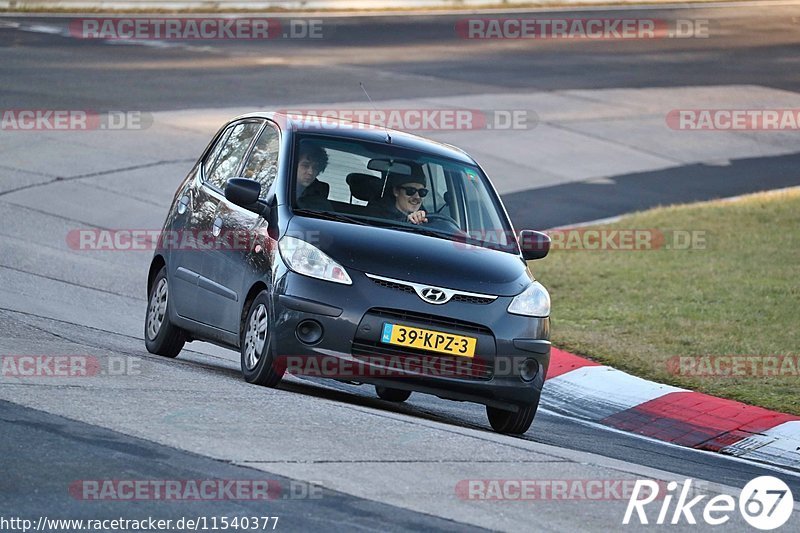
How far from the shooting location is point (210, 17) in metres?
33.9

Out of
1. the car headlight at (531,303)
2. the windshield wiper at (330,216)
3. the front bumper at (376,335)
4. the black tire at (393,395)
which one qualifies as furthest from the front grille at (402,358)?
the black tire at (393,395)

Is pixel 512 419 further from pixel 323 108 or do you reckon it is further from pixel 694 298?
pixel 323 108

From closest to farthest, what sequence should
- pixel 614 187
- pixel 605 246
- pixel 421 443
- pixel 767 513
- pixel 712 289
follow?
pixel 767 513 < pixel 421 443 < pixel 712 289 < pixel 605 246 < pixel 614 187

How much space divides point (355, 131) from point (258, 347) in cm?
171

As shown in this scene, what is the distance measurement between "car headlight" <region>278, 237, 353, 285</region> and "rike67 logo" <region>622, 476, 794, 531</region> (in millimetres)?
2158

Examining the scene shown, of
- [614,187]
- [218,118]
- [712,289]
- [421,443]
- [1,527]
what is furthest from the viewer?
[218,118]

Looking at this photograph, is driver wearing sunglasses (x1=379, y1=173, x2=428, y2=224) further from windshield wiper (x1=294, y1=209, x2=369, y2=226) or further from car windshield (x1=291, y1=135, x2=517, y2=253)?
windshield wiper (x1=294, y1=209, x2=369, y2=226)

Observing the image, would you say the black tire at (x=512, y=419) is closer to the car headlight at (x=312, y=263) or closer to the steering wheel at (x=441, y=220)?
the steering wheel at (x=441, y=220)

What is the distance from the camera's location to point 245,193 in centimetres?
912

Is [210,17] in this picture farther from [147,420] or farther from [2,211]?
[147,420]

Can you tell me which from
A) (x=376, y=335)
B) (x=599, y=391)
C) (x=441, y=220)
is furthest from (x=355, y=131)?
(x=599, y=391)

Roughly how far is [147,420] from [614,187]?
1432cm

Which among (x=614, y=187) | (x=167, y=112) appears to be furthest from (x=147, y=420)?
(x=167, y=112)

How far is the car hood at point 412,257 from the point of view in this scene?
336 inches
